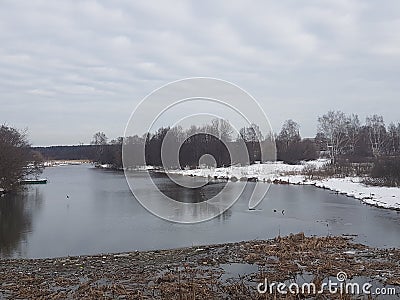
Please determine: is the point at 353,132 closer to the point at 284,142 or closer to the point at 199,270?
the point at 284,142

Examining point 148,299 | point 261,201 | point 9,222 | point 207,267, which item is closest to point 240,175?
point 261,201

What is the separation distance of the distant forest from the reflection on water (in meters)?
6.26

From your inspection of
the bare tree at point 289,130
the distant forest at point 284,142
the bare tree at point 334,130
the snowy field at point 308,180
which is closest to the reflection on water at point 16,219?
the distant forest at point 284,142

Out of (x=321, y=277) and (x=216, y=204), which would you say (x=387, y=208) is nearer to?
(x=216, y=204)

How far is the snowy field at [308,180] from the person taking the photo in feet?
69.3

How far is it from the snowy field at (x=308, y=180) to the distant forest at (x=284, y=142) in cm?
130

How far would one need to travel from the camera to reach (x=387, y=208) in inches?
731

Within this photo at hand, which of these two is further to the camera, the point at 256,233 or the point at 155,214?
the point at 155,214

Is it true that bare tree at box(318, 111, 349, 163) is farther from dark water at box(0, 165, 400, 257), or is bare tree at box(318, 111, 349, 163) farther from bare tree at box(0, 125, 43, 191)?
bare tree at box(0, 125, 43, 191)

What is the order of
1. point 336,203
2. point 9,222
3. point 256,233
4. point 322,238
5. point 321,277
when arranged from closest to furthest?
point 321,277
point 322,238
point 256,233
point 9,222
point 336,203

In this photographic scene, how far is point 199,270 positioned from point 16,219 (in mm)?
11722

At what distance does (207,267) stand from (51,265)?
12.5 ft

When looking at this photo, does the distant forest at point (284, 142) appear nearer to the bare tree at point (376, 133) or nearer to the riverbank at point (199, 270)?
the bare tree at point (376, 133)

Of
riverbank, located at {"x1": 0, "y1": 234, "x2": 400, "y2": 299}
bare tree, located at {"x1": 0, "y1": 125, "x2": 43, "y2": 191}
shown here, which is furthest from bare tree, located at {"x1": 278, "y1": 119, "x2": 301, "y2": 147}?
riverbank, located at {"x1": 0, "y1": 234, "x2": 400, "y2": 299}
